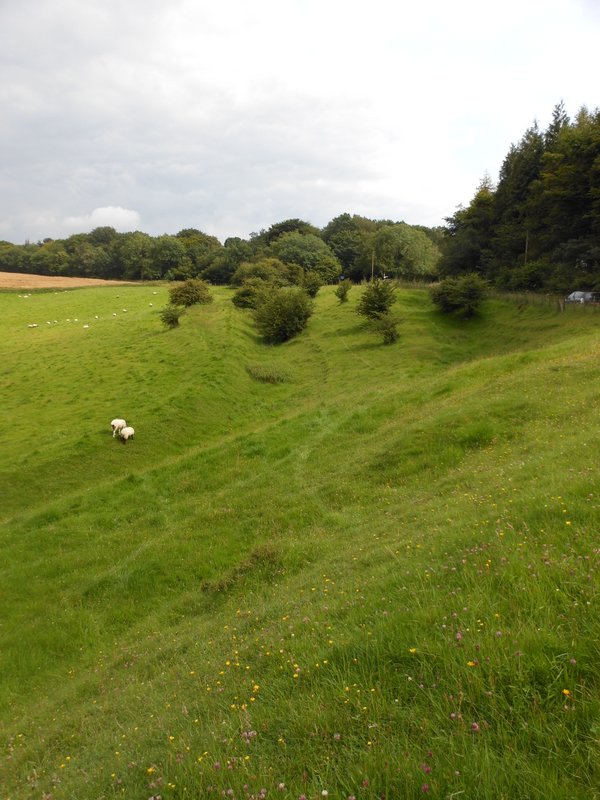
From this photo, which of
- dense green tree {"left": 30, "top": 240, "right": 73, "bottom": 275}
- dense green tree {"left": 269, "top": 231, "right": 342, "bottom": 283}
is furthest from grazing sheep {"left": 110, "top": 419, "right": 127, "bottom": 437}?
dense green tree {"left": 30, "top": 240, "right": 73, "bottom": 275}

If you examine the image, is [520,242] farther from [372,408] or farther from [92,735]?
[92,735]

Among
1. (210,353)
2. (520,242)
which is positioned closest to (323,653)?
(210,353)

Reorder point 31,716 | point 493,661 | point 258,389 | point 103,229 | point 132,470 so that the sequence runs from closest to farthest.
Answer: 1. point 493,661
2. point 31,716
3. point 132,470
4. point 258,389
5. point 103,229

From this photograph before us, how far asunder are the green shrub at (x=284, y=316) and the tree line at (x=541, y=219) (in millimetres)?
22858

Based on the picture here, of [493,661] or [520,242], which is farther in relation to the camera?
[520,242]

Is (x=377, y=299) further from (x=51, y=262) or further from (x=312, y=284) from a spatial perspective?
(x=51, y=262)

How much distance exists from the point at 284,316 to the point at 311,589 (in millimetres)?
41073

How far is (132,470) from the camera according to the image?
23266 millimetres

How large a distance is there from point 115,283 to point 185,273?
1553 cm

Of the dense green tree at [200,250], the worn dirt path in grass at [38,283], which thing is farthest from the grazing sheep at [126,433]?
the dense green tree at [200,250]

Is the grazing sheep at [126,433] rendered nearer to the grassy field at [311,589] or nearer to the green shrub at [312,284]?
the grassy field at [311,589]

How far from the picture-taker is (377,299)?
44.6m

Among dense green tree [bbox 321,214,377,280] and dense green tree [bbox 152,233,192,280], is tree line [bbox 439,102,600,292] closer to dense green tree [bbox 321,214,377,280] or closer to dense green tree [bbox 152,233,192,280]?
dense green tree [bbox 321,214,377,280]

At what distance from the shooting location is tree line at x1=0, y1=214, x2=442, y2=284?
255ft
